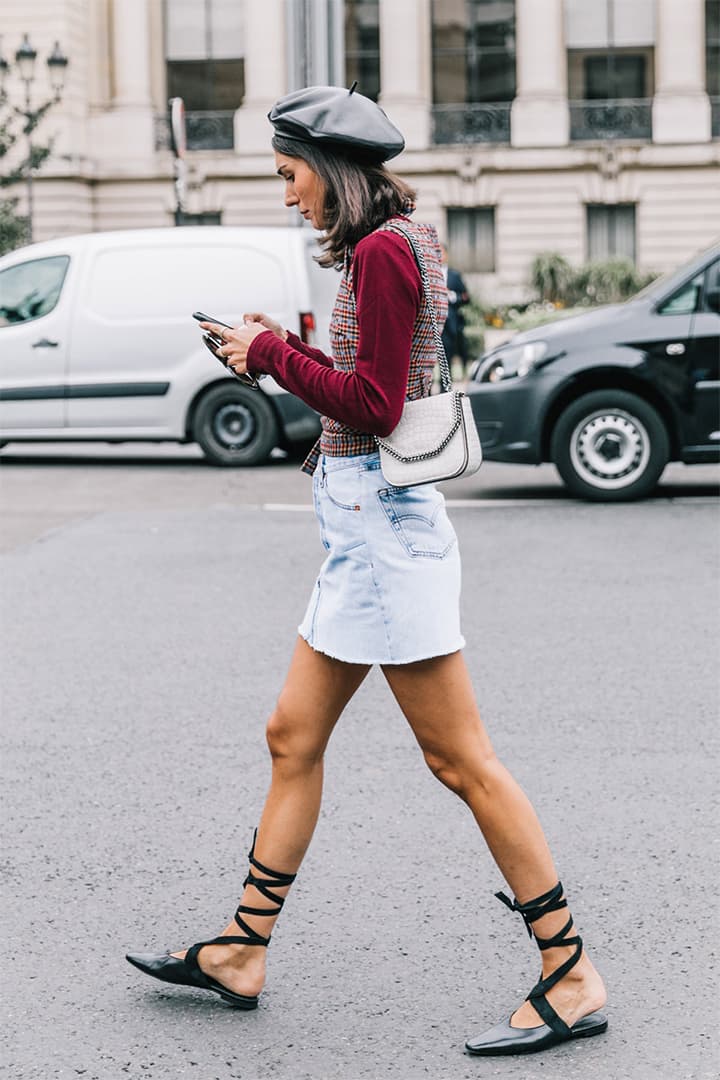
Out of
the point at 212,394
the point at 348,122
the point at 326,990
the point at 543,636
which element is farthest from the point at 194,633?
the point at 212,394

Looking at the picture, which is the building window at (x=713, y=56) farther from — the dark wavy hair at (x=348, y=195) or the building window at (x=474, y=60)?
the dark wavy hair at (x=348, y=195)

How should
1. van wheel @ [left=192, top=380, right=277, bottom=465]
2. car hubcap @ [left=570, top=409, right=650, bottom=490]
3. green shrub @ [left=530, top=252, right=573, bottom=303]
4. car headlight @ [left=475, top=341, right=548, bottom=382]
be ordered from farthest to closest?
green shrub @ [left=530, top=252, right=573, bottom=303], van wheel @ [left=192, top=380, right=277, bottom=465], car headlight @ [left=475, top=341, right=548, bottom=382], car hubcap @ [left=570, top=409, right=650, bottom=490]

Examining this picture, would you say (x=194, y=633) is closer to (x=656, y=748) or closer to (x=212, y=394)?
(x=656, y=748)

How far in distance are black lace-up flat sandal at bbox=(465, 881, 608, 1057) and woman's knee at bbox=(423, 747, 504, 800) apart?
21 cm

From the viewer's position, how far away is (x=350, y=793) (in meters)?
5.09

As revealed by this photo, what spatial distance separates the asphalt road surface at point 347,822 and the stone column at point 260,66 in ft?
116

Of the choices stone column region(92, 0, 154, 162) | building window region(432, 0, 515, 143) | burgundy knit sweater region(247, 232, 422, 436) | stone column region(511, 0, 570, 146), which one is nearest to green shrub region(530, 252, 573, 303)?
stone column region(511, 0, 570, 146)

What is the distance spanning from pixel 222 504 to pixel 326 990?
867 centimetres

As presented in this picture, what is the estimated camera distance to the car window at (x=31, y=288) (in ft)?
49.4

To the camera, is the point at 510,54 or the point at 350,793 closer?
the point at 350,793

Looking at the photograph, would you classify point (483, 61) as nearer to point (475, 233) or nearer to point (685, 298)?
point (475, 233)

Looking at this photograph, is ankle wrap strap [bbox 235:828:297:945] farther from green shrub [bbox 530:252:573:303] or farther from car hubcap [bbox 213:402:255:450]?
green shrub [bbox 530:252:573:303]

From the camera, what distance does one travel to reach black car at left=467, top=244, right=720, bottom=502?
11281 mm

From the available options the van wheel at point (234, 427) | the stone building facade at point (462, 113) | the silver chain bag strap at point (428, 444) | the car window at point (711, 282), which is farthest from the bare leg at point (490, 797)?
the stone building facade at point (462, 113)
